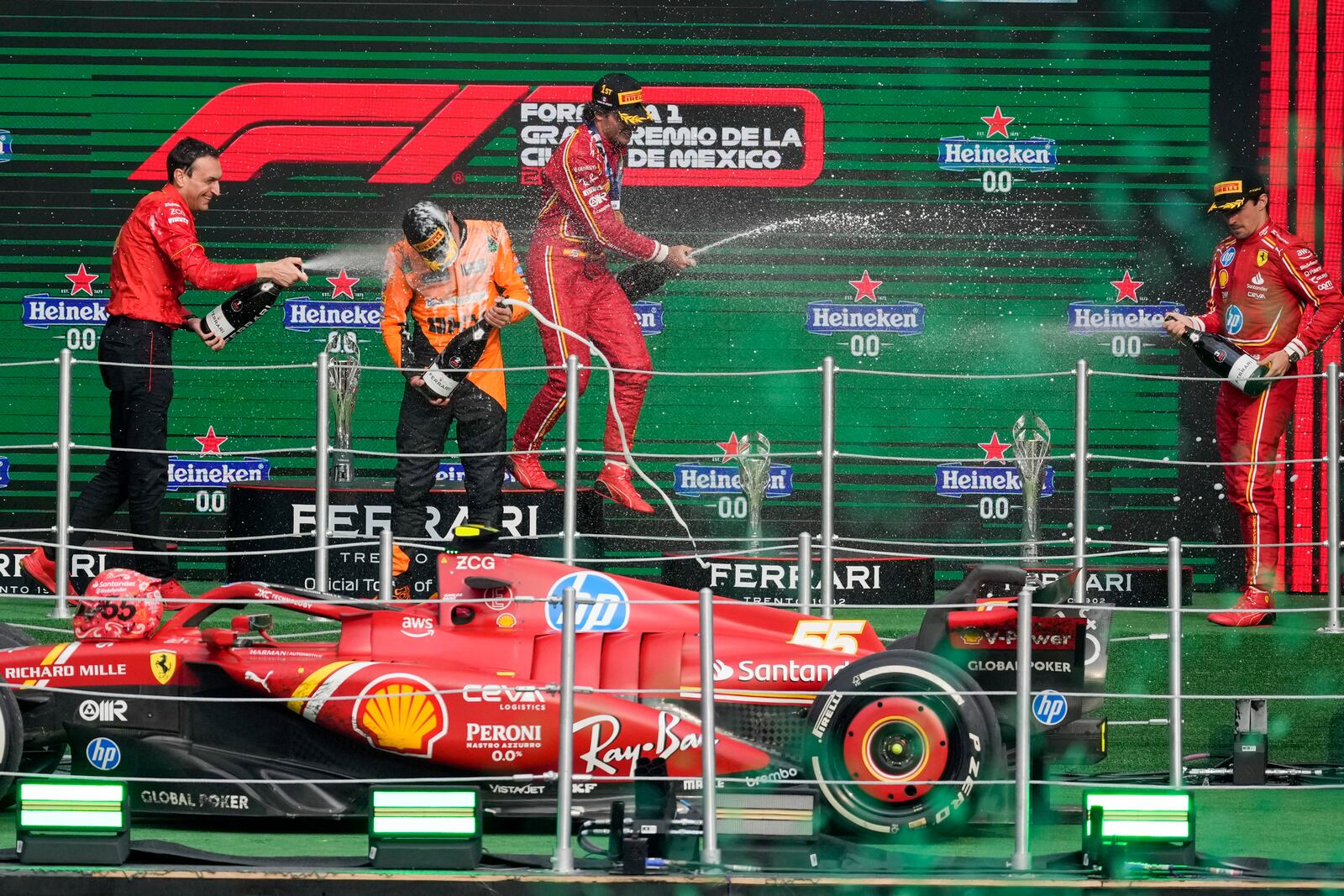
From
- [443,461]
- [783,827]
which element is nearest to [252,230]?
[443,461]

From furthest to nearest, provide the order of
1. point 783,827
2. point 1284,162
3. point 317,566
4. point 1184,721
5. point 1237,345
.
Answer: point 1284,162, point 1237,345, point 317,566, point 1184,721, point 783,827

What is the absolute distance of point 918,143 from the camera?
37.2 ft

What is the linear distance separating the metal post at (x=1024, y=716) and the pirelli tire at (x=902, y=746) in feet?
1.00

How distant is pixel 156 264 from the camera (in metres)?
9.47

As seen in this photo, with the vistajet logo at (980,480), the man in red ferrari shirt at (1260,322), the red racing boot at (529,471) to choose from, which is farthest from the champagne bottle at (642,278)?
the man in red ferrari shirt at (1260,322)

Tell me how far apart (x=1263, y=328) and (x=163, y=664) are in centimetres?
614

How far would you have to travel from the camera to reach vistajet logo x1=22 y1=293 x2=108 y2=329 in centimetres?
1139

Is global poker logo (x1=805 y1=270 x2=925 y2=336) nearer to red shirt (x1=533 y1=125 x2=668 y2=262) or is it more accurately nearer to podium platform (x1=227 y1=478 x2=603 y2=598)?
red shirt (x1=533 y1=125 x2=668 y2=262)

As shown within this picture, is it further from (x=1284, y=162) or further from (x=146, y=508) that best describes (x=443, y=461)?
(x=1284, y=162)

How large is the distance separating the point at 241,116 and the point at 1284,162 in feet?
20.2

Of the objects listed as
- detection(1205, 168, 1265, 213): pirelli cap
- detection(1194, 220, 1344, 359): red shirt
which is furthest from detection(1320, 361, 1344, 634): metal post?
detection(1205, 168, 1265, 213): pirelli cap

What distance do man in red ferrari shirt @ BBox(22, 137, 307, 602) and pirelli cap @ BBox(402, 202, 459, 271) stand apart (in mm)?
760

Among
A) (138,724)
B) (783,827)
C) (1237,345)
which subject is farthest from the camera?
(1237,345)

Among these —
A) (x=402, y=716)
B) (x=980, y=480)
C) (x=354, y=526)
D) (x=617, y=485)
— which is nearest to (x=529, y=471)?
(x=617, y=485)
